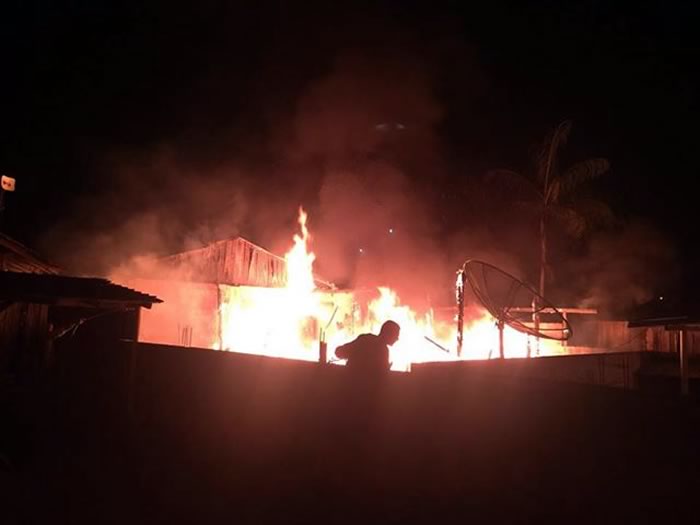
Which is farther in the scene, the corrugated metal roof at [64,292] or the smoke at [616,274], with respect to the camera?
the smoke at [616,274]

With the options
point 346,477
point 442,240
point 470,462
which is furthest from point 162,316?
point 442,240

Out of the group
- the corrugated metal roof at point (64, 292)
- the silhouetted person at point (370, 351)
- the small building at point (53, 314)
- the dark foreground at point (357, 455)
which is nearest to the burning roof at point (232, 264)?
the small building at point (53, 314)

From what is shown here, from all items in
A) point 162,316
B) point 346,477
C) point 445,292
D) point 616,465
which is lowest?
point 346,477

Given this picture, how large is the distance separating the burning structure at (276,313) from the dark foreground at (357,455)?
24.9 ft

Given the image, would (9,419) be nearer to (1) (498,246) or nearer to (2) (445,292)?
(2) (445,292)

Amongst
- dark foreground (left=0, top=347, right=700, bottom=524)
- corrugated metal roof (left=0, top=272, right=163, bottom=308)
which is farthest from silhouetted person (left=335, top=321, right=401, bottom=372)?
corrugated metal roof (left=0, top=272, right=163, bottom=308)

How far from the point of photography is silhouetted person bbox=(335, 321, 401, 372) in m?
6.62

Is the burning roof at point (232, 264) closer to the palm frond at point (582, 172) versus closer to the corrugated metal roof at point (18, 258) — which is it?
the corrugated metal roof at point (18, 258)

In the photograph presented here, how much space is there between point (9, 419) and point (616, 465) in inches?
381

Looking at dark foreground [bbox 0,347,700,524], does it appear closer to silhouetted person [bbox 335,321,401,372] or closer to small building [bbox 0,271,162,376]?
silhouetted person [bbox 335,321,401,372]

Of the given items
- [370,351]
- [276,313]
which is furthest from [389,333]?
[276,313]

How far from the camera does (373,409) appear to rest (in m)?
5.93

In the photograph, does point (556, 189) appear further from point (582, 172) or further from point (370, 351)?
point (370, 351)

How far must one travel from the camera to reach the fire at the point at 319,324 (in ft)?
58.6
